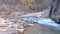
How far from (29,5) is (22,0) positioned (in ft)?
5.87

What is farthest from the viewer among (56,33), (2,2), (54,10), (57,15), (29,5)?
(29,5)

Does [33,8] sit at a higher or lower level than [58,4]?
lower

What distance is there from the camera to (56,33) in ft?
32.7

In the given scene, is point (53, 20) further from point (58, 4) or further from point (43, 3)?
point (43, 3)

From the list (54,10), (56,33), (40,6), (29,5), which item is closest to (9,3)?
(29,5)

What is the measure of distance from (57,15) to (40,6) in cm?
1415

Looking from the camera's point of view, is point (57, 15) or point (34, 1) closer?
point (57, 15)

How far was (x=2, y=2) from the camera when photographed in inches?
1062

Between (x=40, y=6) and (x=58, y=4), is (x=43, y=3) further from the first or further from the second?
(x=58, y=4)

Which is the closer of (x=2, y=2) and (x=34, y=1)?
(x=2, y=2)

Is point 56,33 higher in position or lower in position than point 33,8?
higher

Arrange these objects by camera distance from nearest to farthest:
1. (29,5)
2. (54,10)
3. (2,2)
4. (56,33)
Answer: (56,33) → (54,10) → (2,2) → (29,5)

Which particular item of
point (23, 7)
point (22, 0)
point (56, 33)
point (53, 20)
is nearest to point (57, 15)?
point (53, 20)

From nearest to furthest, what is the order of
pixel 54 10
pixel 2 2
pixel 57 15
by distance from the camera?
pixel 57 15 < pixel 54 10 < pixel 2 2
